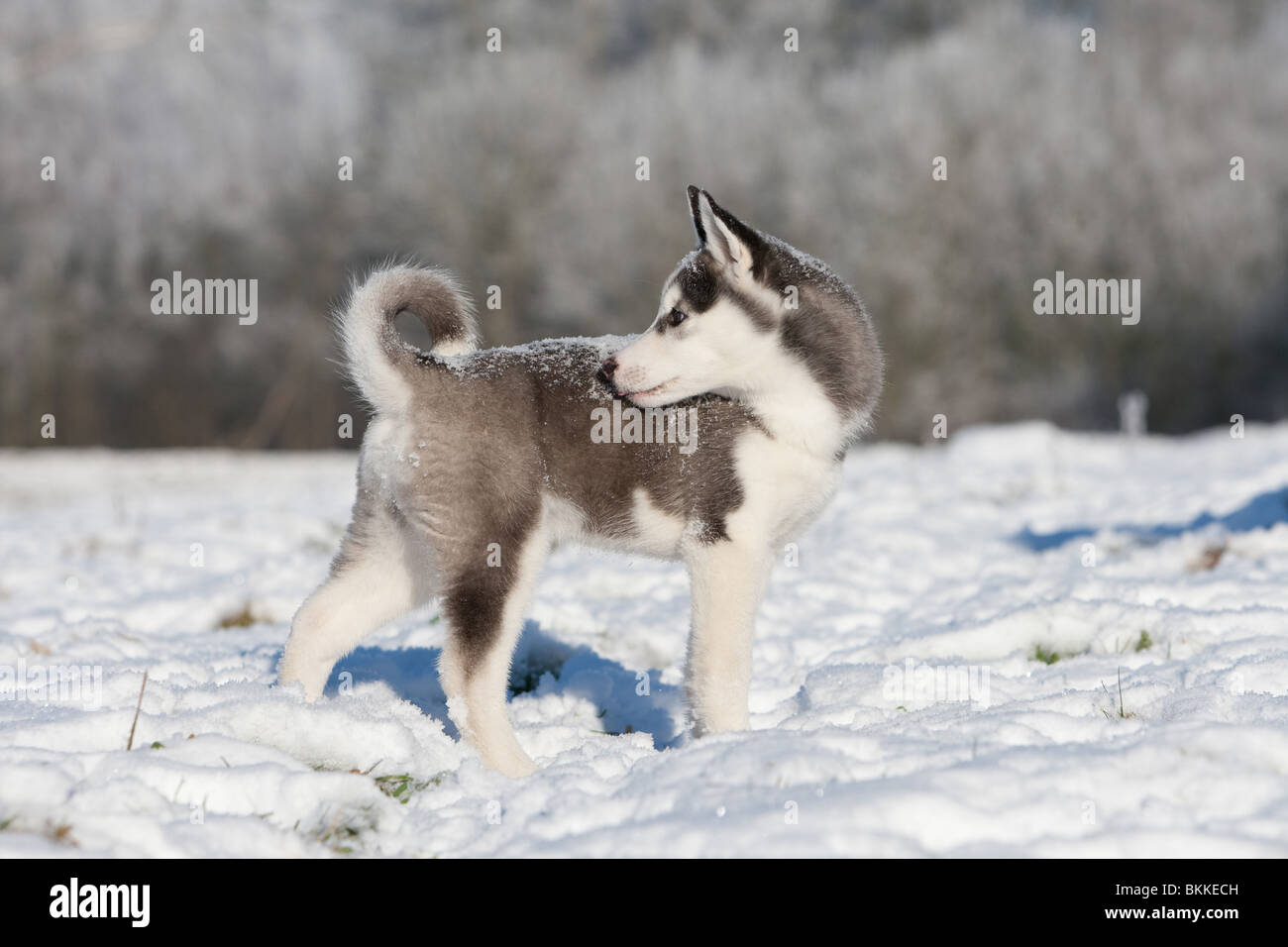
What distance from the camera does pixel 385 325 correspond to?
407 cm

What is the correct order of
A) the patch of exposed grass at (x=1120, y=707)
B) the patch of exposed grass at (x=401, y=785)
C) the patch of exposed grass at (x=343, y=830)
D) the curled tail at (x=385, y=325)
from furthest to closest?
the curled tail at (x=385, y=325), the patch of exposed grass at (x=1120, y=707), the patch of exposed grass at (x=401, y=785), the patch of exposed grass at (x=343, y=830)

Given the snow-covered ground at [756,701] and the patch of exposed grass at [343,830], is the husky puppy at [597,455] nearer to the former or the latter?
the snow-covered ground at [756,701]

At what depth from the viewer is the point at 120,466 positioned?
18.6m

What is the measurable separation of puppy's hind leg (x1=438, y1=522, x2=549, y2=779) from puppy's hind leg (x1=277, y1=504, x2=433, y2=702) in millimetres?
414

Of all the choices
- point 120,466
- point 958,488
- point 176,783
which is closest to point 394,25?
point 120,466

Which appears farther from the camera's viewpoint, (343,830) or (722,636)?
(722,636)


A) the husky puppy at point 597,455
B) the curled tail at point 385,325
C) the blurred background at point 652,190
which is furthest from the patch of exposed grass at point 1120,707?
the blurred background at point 652,190

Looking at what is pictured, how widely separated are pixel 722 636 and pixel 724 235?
4.84ft

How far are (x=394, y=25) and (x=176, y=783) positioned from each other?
2984 centimetres

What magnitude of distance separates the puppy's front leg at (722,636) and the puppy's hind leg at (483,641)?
2.05 ft

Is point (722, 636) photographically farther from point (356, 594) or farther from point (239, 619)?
point (239, 619)

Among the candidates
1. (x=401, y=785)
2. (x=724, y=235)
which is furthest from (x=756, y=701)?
(x=724, y=235)

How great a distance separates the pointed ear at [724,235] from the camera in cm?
412
